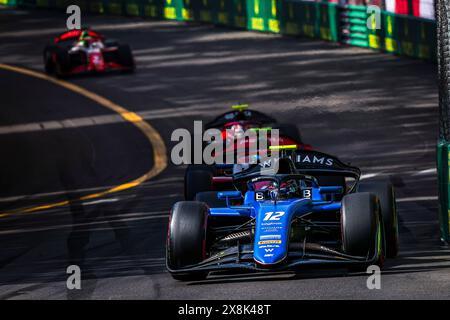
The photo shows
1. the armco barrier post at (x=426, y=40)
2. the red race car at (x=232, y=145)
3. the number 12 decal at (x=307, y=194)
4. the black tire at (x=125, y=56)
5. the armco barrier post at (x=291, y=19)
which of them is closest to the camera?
the number 12 decal at (x=307, y=194)

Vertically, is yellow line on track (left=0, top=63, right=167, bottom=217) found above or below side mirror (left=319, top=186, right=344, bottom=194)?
below

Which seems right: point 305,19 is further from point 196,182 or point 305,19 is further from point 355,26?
point 196,182

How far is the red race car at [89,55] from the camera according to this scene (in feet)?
107

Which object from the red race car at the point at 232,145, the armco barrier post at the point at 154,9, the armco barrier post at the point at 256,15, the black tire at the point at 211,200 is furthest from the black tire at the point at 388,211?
the armco barrier post at the point at 154,9

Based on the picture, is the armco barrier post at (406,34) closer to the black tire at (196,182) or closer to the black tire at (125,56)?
the black tire at (125,56)

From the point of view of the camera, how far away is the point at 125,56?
33.6 m

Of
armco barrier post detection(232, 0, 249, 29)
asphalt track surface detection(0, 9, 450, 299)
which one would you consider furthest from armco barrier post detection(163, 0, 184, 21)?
armco barrier post detection(232, 0, 249, 29)

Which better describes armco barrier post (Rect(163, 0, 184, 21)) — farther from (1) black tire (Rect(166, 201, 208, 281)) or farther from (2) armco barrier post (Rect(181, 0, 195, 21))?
(1) black tire (Rect(166, 201, 208, 281))

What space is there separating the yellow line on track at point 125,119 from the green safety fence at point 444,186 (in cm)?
687

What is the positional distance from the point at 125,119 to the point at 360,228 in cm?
1623

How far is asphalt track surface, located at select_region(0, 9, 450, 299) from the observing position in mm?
12836

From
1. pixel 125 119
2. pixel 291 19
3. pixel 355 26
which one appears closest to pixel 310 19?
pixel 291 19

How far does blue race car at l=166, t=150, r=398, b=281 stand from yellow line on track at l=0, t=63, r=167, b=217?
230 inches
